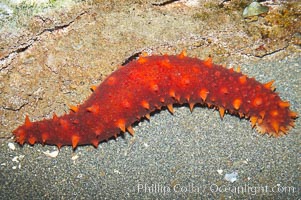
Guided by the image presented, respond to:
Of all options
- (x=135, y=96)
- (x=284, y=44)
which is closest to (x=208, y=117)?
(x=135, y=96)

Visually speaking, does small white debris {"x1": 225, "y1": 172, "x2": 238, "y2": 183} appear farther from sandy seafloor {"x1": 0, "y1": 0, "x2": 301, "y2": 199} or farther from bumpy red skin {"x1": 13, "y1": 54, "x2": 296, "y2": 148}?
bumpy red skin {"x1": 13, "y1": 54, "x2": 296, "y2": 148}

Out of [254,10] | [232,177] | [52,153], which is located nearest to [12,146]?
[52,153]

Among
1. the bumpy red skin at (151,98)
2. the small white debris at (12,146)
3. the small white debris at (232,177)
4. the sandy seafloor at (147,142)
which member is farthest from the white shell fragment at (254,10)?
the small white debris at (12,146)

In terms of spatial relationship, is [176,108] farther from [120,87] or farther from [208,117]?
[120,87]

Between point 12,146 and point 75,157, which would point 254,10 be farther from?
point 12,146

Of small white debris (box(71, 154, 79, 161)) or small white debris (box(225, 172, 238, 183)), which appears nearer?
small white debris (box(225, 172, 238, 183))

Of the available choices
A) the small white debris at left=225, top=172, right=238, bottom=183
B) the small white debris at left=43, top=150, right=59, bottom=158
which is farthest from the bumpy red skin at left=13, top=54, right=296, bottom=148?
the small white debris at left=225, top=172, right=238, bottom=183

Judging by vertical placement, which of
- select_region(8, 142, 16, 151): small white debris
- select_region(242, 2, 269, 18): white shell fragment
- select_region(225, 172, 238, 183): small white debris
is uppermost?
select_region(242, 2, 269, 18): white shell fragment
